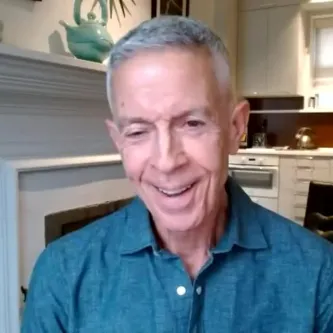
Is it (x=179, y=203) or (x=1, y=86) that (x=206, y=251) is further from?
(x=1, y=86)

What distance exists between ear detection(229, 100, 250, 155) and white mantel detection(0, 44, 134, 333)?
0.88 metres

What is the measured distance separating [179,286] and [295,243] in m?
0.23

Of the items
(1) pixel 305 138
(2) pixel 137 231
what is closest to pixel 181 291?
(2) pixel 137 231

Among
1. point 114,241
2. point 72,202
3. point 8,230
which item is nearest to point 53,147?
point 72,202

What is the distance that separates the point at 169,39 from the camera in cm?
82

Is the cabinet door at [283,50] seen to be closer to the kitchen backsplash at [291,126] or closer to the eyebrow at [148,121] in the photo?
the kitchen backsplash at [291,126]

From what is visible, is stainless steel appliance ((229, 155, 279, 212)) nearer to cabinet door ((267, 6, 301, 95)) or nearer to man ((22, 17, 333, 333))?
cabinet door ((267, 6, 301, 95))

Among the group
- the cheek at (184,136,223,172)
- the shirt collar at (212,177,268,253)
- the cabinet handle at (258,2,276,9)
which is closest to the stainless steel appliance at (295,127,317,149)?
the cabinet handle at (258,2,276,9)

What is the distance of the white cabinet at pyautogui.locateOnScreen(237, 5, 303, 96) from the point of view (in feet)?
15.9

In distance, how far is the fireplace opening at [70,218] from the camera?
6.46ft

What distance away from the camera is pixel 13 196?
174cm

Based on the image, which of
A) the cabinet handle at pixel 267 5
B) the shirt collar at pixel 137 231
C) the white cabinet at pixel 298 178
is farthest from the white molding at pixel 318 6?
the shirt collar at pixel 137 231

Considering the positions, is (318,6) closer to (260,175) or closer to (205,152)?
(260,175)

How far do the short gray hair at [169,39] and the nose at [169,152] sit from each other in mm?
126
